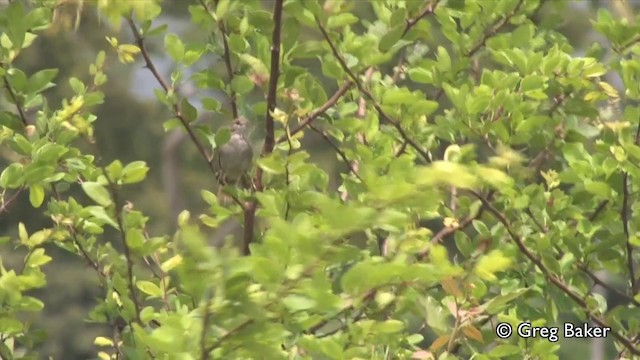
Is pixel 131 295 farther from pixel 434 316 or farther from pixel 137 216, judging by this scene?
pixel 434 316

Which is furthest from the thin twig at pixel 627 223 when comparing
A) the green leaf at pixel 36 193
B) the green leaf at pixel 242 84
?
the green leaf at pixel 36 193

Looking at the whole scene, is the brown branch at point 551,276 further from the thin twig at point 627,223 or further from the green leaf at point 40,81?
the green leaf at point 40,81

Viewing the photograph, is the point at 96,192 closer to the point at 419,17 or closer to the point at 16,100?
the point at 16,100

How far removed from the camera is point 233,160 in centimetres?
204

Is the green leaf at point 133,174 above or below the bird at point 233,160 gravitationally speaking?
above

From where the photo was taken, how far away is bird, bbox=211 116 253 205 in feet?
6.05

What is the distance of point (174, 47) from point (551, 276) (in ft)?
2.60

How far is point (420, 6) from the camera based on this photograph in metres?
1.65

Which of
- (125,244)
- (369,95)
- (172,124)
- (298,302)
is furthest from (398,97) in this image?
(298,302)

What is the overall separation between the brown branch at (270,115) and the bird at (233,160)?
0.37ft

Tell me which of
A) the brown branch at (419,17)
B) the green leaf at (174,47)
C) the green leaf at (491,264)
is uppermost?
the brown branch at (419,17)

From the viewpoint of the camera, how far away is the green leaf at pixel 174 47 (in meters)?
→ 1.80

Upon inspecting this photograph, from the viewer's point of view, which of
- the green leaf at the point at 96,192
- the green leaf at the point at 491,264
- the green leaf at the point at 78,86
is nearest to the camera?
the green leaf at the point at 491,264

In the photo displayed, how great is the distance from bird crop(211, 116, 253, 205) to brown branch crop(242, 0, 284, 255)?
0.11 m
